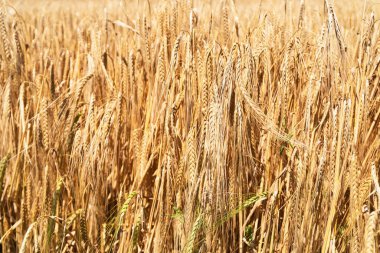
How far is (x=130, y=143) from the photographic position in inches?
55.2

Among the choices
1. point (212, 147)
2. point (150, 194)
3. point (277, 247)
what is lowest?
point (277, 247)

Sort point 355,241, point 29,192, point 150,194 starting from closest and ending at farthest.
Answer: point 355,241, point 29,192, point 150,194

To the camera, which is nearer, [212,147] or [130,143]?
[212,147]

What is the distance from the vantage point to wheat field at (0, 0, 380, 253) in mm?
981

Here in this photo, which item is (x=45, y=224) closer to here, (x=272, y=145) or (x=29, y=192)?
(x=29, y=192)

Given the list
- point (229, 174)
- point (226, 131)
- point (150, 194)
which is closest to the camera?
point (226, 131)

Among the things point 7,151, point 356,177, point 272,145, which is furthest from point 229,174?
point 7,151

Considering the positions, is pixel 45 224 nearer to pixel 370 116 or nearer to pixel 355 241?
pixel 355 241

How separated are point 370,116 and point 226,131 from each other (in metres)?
0.41

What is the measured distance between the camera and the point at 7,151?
56.3 inches

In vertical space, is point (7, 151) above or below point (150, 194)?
above

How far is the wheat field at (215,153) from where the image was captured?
3.22 feet

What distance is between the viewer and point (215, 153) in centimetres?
93

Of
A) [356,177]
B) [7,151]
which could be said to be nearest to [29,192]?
[7,151]
